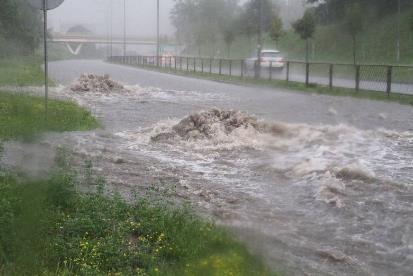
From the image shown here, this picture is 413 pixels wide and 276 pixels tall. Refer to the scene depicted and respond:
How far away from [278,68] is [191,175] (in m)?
25.8

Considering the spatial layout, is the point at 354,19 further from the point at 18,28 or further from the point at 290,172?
the point at 290,172

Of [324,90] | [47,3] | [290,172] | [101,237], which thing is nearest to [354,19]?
[324,90]

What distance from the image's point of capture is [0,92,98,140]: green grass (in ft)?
37.7

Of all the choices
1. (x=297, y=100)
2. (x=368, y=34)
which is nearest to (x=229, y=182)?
(x=297, y=100)

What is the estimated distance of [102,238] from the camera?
5.89m

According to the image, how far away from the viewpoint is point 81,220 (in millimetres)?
6191

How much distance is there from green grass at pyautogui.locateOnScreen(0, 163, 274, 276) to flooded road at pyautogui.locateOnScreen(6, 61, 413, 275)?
1.70 ft

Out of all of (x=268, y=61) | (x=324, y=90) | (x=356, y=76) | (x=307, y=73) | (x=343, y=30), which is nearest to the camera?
(x=356, y=76)

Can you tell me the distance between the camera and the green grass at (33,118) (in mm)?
11480

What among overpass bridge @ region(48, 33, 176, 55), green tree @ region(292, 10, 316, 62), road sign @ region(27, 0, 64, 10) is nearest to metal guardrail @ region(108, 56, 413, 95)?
green tree @ region(292, 10, 316, 62)

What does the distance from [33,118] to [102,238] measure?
7999 mm

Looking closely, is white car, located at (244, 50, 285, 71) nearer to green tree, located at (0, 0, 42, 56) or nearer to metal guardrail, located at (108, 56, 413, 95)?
metal guardrail, located at (108, 56, 413, 95)

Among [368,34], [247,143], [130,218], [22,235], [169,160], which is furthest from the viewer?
[368,34]

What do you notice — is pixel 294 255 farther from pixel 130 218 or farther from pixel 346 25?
pixel 346 25
